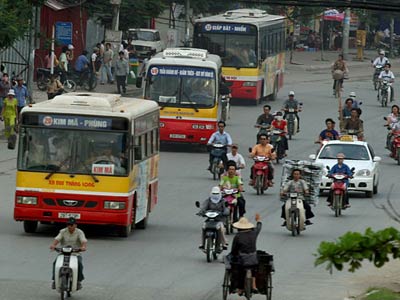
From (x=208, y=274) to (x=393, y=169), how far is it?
17.8 m

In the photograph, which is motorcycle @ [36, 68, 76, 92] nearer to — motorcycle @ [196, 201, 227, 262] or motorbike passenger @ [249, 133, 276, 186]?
motorbike passenger @ [249, 133, 276, 186]

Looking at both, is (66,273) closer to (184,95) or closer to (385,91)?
(184,95)

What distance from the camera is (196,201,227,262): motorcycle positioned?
21312 millimetres

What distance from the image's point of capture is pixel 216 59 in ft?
130

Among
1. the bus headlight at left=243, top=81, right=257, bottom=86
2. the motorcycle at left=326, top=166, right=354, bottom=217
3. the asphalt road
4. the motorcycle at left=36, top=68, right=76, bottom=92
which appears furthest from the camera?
the bus headlight at left=243, top=81, right=257, bottom=86

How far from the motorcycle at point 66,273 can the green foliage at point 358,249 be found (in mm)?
9671

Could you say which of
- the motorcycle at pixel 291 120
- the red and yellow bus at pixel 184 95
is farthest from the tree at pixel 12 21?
the motorcycle at pixel 291 120

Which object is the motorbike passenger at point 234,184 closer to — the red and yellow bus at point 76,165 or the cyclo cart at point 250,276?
the red and yellow bus at point 76,165

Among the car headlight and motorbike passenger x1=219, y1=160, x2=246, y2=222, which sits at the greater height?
motorbike passenger x1=219, y1=160, x2=246, y2=222

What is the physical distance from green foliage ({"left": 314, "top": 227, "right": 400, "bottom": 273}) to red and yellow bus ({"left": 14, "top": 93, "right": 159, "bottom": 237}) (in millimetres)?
14565

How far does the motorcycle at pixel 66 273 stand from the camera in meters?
17.8

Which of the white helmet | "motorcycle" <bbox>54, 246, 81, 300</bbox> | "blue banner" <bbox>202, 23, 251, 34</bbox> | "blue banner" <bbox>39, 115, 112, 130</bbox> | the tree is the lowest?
"motorcycle" <bbox>54, 246, 81, 300</bbox>

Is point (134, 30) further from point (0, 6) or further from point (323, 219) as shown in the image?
point (323, 219)

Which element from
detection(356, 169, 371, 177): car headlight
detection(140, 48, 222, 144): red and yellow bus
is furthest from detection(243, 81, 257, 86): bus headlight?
detection(356, 169, 371, 177): car headlight
